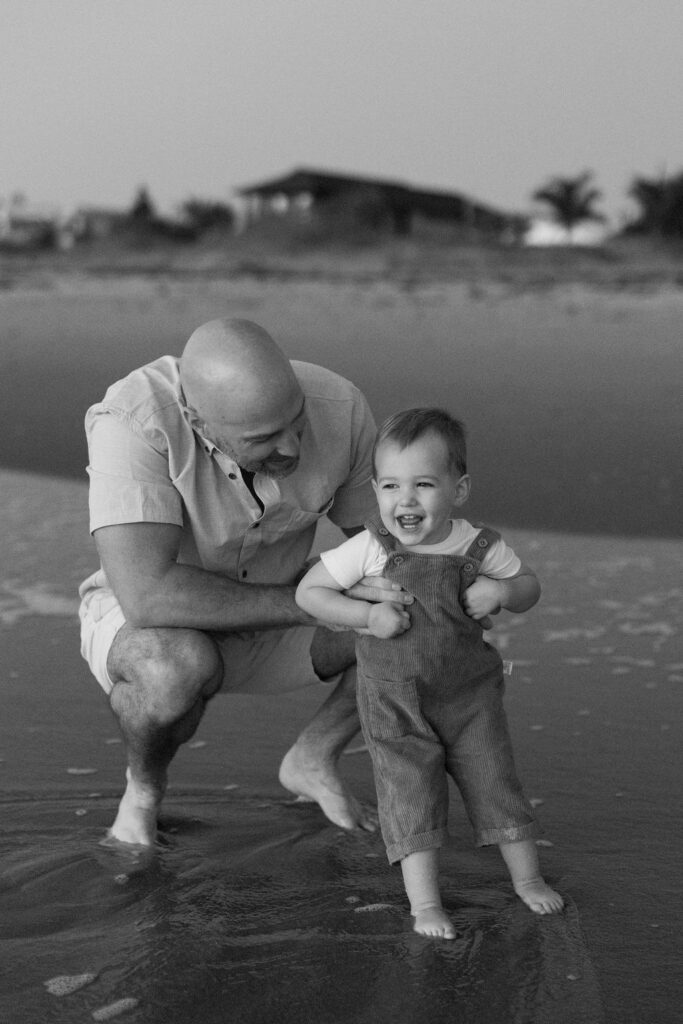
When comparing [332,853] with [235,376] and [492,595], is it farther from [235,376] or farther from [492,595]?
[235,376]

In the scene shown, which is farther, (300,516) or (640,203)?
(640,203)

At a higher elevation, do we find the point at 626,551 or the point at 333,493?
the point at 333,493

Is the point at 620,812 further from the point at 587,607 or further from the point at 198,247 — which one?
the point at 198,247

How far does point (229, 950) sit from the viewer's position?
2312mm

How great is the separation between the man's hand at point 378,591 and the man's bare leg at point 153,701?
0.43m

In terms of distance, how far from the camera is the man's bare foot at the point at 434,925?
7.70 feet

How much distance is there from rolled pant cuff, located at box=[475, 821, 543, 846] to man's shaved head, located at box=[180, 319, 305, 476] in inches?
33.9

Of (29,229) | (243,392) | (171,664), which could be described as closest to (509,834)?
(171,664)

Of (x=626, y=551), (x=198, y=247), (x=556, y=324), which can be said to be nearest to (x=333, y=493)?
(x=626, y=551)

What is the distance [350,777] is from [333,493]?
73cm

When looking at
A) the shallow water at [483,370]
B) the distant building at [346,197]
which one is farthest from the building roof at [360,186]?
the shallow water at [483,370]

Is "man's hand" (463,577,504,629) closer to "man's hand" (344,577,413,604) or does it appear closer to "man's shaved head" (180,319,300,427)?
"man's hand" (344,577,413,604)

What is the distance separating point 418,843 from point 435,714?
0.24 m

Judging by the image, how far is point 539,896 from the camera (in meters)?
2.46
